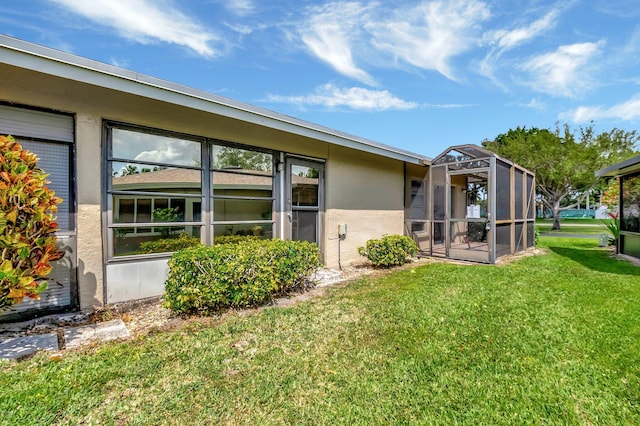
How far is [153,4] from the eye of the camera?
5680mm

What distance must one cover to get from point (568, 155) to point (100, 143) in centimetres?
2445

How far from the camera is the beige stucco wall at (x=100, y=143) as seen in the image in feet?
12.4

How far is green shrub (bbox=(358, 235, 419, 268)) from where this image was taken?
7.22m

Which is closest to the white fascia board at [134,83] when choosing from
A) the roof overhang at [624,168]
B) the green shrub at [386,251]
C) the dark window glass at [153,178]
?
the dark window glass at [153,178]

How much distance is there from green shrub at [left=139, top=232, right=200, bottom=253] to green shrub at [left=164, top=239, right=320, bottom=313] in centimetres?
89

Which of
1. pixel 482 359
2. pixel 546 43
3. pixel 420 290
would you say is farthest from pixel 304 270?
pixel 546 43

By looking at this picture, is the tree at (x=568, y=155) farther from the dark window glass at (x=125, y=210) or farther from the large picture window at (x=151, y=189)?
the dark window glass at (x=125, y=210)

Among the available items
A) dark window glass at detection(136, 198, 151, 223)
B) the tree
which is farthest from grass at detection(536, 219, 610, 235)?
dark window glass at detection(136, 198, 151, 223)

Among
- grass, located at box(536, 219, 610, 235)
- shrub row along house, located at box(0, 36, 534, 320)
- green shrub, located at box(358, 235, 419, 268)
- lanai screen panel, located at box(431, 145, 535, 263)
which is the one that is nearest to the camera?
shrub row along house, located at box(0, 36, 534, 320)

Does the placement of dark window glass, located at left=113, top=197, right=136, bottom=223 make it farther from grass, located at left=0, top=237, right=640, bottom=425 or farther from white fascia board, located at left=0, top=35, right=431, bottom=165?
grass, located at left=0, top=237, right=640, bottom=425

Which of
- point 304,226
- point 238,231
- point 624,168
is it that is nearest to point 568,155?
point 624,168

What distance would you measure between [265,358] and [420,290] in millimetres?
3284

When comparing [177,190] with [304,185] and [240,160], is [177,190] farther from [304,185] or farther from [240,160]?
[304,185]

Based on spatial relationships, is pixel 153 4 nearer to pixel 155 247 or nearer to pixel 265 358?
pixel 155 247
